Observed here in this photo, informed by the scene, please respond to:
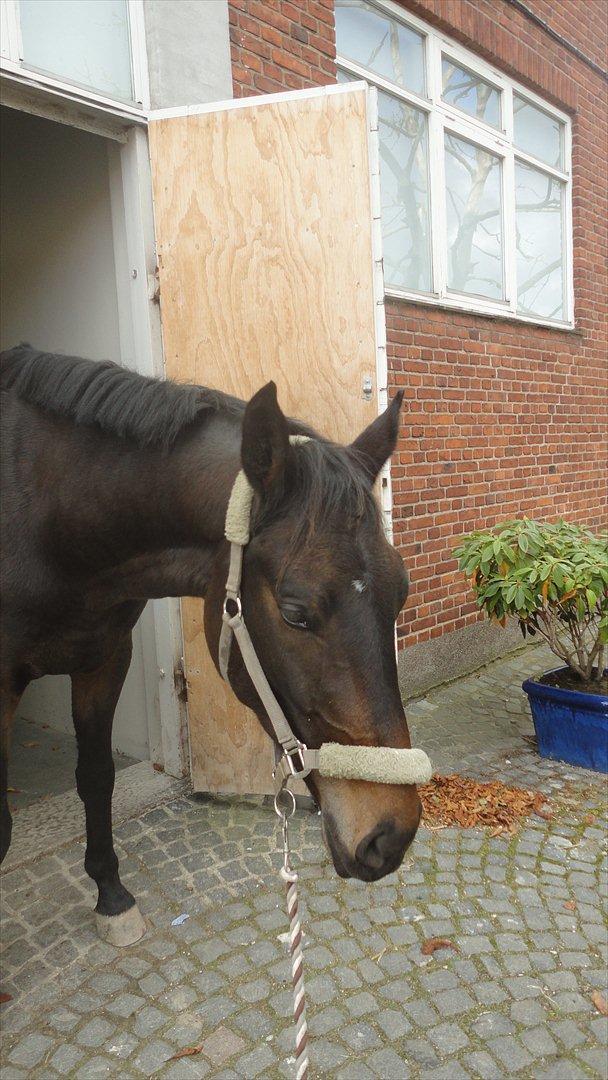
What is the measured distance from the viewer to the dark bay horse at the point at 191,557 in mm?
1463

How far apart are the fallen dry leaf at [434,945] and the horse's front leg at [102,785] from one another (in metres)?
1.00

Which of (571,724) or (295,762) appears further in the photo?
(571,724)

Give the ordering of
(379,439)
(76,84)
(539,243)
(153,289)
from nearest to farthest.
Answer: (379,439) → (76,84) → (153,289) → (539,243)

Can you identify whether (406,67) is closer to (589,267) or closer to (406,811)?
(589,267)

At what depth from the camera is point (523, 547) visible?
3.75 metres

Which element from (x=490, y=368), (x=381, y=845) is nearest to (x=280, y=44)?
(x=490, y=368)

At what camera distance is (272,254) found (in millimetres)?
3107

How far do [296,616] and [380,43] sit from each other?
5.01 meters

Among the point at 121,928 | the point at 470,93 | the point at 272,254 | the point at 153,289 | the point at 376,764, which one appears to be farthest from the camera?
the point at 470,93

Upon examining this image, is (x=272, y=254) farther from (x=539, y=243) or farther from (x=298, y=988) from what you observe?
(x=539, y=243)

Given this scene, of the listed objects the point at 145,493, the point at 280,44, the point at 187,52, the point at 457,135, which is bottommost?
the point at 145,493

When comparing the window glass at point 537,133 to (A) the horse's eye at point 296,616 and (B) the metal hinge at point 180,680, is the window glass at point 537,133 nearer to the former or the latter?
(B) the metal hinge at point 180,680

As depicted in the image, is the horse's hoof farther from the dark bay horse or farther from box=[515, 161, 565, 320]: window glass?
box=[515, 161, 565, 320]: window glass

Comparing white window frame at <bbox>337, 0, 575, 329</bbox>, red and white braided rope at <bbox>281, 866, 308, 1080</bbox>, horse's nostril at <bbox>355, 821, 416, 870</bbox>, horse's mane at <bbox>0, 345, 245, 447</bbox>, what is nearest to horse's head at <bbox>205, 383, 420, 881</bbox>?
horse's nostril at <bbox>355, 821, 416, 870</bbox>
